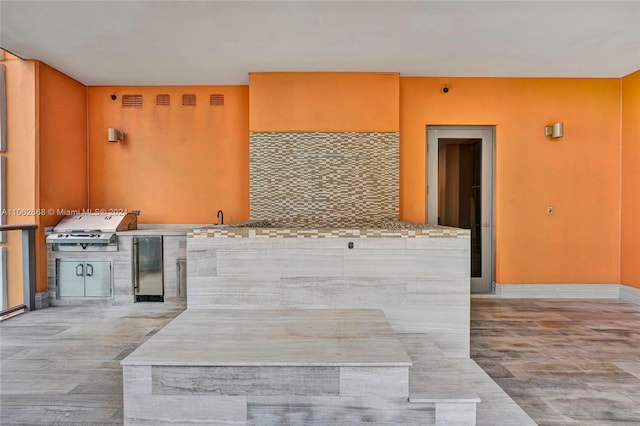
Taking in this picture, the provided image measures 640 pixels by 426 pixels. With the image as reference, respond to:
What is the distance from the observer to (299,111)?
14.8 ft

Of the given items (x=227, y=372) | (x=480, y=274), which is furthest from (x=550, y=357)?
(x=227, y=372)

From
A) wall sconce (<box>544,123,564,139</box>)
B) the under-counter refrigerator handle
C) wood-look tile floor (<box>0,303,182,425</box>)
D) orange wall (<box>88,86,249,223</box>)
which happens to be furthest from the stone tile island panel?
wall sconce (<box>544,123,564,139</box>)

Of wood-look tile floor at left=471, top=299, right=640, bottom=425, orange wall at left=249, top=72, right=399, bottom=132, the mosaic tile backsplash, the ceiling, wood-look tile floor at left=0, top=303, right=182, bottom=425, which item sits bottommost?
wood-look tile floor at left=471, top=299, right=640, bottom=425

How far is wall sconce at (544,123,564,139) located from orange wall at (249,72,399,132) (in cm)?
217

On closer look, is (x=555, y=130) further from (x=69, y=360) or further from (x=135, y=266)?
(x=69, y=360)

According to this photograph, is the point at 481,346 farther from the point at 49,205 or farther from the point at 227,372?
the point at 49,205

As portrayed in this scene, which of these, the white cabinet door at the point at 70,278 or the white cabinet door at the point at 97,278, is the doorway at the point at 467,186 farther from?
the white cabinet door at the point at 70,278

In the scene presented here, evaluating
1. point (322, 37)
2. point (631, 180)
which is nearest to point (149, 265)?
point (322, 37)

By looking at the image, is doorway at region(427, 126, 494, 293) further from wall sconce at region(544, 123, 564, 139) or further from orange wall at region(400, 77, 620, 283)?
wall sconce at region(544, 123, 564, 139)

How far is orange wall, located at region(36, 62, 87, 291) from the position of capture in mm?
4180

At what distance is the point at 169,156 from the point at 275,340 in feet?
13.0

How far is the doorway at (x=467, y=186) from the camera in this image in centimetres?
485

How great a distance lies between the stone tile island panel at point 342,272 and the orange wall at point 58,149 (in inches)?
119

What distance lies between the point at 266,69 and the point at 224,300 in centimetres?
316
